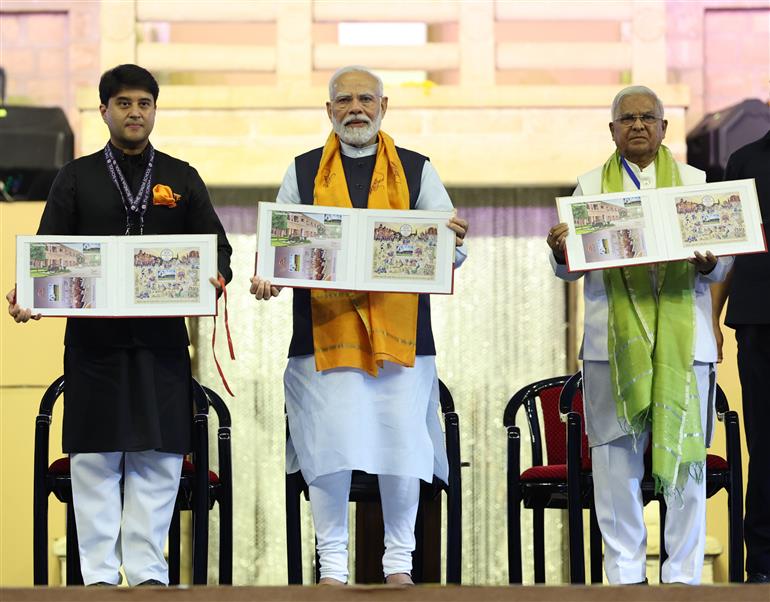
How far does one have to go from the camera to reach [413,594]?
2.59 meters

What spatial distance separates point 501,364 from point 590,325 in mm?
2797

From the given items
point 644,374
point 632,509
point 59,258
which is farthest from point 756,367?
point 59,258

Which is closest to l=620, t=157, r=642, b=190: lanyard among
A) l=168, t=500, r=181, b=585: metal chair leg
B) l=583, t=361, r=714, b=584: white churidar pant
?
l=583, t=361, r=714, b=584: white churidar pant

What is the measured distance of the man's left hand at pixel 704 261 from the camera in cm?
422

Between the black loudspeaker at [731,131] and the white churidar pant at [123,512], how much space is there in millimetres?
3681

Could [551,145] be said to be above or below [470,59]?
below

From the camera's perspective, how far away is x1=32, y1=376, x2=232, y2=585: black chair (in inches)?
179

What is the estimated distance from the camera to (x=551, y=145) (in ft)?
22.7

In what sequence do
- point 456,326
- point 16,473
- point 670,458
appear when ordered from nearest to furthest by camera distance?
point 670,458 < point 16,473 < point 456,326

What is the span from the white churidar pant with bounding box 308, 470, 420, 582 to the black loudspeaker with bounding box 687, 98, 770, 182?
3228mm

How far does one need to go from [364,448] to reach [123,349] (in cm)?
80

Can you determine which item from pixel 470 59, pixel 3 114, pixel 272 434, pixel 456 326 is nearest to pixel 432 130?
pixel 470 59

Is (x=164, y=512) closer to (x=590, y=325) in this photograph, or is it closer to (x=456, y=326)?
(x=590, y=325)

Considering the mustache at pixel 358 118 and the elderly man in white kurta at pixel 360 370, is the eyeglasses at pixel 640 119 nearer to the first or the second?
the elderly man in white kurta at pixel 360 370
